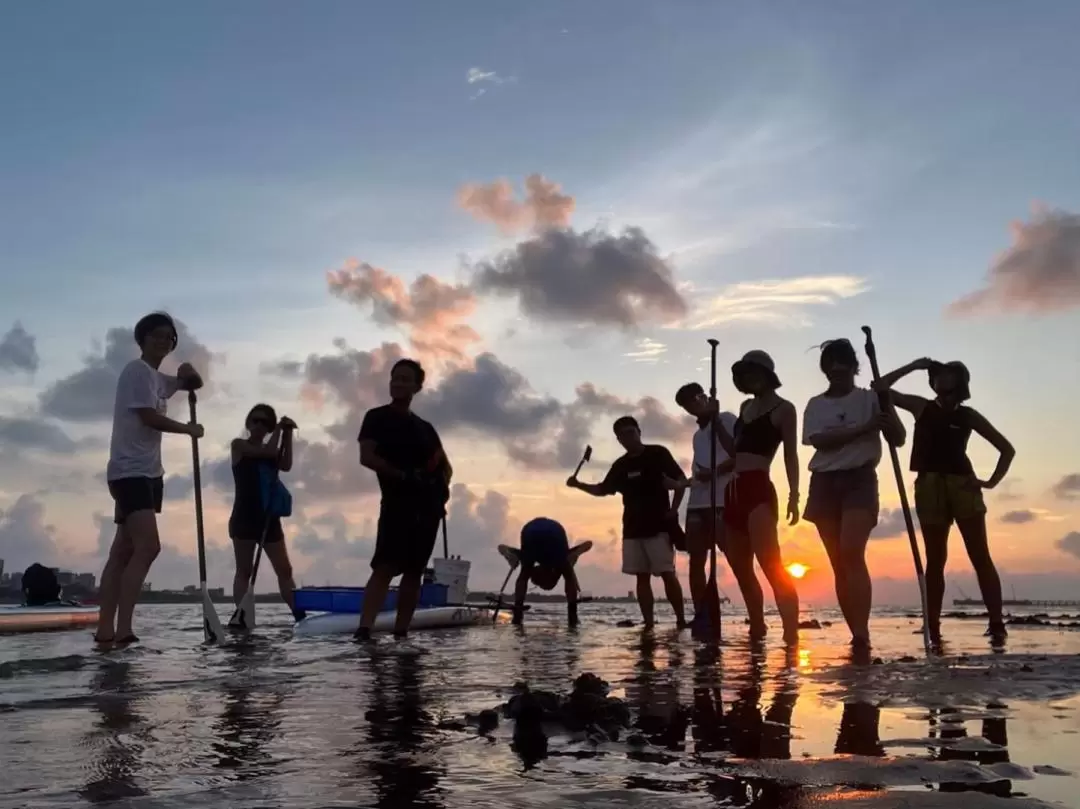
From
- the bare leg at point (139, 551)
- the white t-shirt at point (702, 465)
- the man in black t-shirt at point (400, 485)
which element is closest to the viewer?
the bare leg at point (139, 551)

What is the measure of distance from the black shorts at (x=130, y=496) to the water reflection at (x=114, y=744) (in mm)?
2575

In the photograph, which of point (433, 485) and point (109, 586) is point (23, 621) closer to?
point (109, 586)

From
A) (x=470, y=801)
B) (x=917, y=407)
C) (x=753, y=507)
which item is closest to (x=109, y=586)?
(x=753, y=507)

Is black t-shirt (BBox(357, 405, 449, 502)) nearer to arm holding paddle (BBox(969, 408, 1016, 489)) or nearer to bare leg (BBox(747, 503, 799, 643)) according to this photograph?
bare leg (BBox(747, 503, 799, 643))

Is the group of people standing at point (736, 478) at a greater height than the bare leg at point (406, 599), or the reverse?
the group of people standing at point (736, 478)

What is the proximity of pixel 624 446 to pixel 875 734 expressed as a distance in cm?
819

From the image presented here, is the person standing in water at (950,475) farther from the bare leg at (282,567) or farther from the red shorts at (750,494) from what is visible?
the bare leg at (282,567)

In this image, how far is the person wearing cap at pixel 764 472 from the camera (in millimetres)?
7051

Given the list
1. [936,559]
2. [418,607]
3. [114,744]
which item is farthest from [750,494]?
[418,607]

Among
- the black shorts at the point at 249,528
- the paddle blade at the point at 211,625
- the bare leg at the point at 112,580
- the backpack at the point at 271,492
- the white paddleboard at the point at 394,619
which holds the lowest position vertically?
the white paddleboard at the point at 394,619

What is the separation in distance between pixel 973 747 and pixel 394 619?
743cm

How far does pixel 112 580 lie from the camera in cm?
716

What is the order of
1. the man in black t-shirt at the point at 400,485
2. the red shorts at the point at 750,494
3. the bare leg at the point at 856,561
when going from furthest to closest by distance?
the man in black t-shirt at the point at 400,485 → the red shorts at the point at 750,494 → the bare leg at the point at 856,561

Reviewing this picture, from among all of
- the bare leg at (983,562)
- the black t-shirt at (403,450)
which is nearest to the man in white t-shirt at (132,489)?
the black t-shirt at (403,450)
